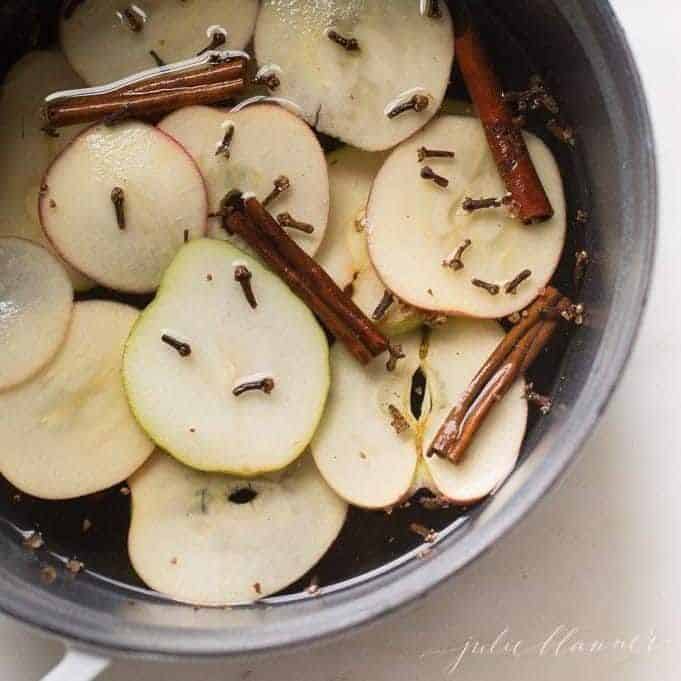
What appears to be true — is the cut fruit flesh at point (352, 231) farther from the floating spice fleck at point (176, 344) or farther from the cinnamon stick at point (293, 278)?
the floating spice fleck at point (176, 344)

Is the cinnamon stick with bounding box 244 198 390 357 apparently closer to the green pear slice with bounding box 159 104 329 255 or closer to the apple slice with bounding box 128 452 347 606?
the green pear slice with bounding box 159 104 329 255

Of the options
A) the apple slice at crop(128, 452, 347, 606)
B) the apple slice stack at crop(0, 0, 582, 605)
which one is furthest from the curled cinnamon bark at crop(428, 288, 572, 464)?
the apple slice at crop(128, 452, 347, 606)

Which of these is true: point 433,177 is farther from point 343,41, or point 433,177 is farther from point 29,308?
point 29,308

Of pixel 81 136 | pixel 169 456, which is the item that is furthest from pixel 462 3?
pixel 169 456
